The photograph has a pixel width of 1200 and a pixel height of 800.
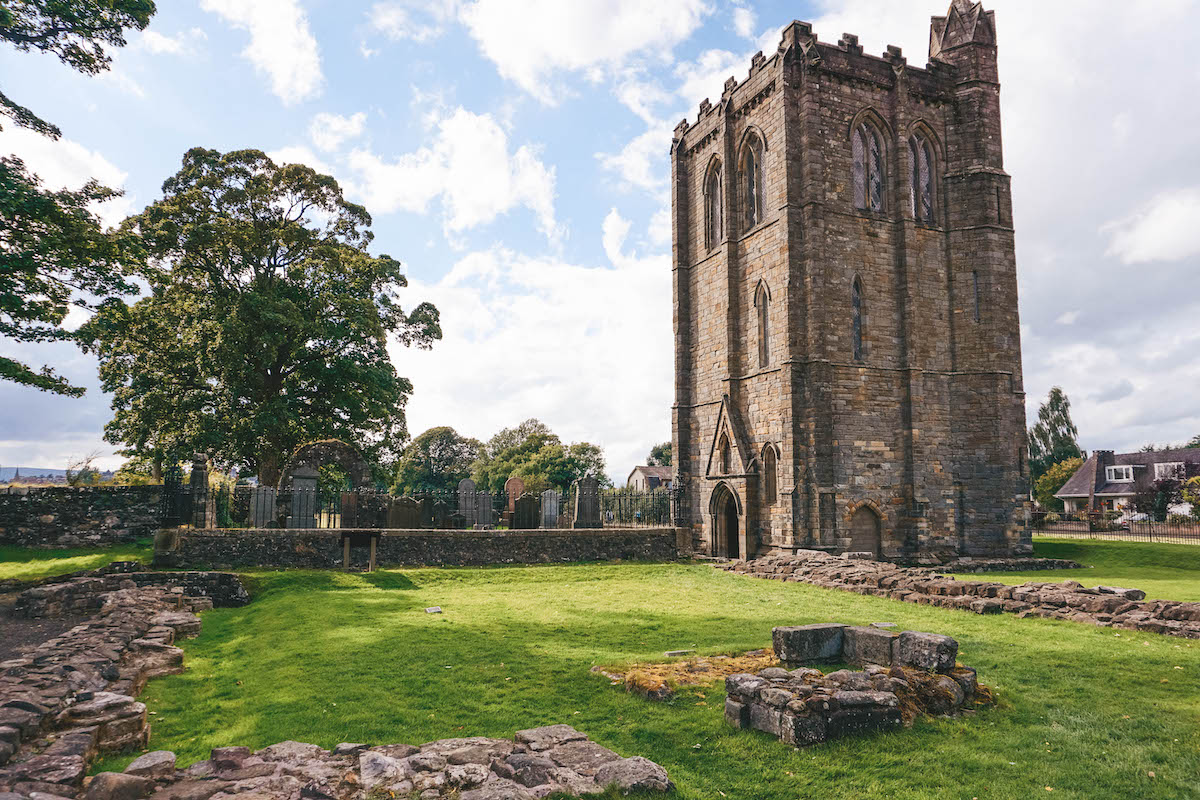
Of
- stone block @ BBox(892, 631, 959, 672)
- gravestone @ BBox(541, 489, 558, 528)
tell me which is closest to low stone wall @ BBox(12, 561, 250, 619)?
gravestone @ BBox(541, 489, 558, 528)

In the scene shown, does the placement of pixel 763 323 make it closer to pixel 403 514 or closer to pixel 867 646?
pixel 403 514

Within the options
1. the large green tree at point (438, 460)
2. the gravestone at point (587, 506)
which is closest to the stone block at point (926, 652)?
the gravestone at point (587, 506)

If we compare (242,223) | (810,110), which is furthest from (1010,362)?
(242,223)

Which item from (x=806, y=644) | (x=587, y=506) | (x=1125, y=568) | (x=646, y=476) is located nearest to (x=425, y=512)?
(x=587, y=506)

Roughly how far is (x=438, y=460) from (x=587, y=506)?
58.0 meters

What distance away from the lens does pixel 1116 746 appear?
20.2 ft

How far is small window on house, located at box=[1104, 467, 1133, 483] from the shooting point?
56.0 m

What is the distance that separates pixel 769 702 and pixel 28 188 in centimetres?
1830

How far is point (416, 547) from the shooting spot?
19.7m

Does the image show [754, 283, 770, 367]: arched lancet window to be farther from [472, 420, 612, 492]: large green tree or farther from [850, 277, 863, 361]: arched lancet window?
[472, 420, 612, 492]: large green tree

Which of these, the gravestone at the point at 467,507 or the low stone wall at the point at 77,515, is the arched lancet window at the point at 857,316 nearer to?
the gravestone at the point at 467,507

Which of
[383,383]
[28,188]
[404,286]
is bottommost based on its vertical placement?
[383,383]

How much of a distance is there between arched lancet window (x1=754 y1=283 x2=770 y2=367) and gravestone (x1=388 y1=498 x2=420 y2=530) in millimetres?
13237

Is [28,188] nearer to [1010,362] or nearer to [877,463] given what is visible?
[877,463]
